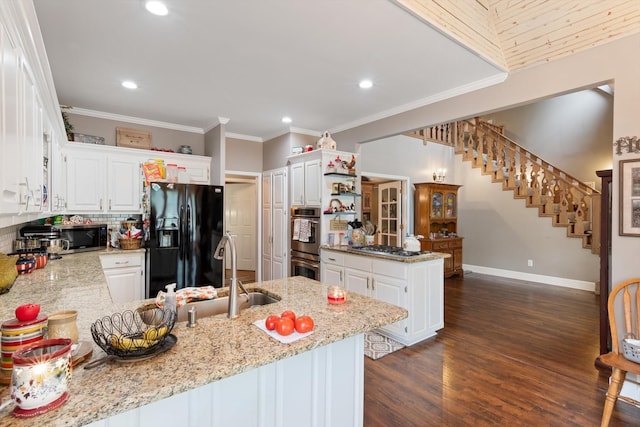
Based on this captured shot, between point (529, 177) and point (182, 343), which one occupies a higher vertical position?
point (529, 177)

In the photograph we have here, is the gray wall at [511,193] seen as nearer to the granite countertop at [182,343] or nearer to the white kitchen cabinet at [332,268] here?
the white kitchen cabinet at [332,268]

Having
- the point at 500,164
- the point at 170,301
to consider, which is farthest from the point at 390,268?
the point at 500,164

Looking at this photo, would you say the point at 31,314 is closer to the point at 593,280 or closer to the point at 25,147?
the point at 25,147

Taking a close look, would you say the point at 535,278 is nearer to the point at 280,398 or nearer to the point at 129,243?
the point at 280,398

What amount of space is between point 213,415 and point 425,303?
2.66 m

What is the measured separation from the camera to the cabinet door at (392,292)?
3.21 metres

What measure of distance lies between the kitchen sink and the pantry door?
495 cm

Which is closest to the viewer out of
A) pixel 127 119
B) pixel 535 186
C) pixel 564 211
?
pixel 127 119

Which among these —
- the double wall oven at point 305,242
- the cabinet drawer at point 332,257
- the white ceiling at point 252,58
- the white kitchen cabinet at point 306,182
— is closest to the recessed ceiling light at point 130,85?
the white ceiling at point 252,58

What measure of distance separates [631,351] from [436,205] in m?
4.94

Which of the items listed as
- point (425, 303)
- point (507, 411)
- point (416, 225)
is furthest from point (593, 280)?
point (507, 411)

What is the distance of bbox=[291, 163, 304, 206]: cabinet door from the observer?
4668mm

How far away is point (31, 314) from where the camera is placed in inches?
39.3

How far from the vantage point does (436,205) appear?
6.68 meters
